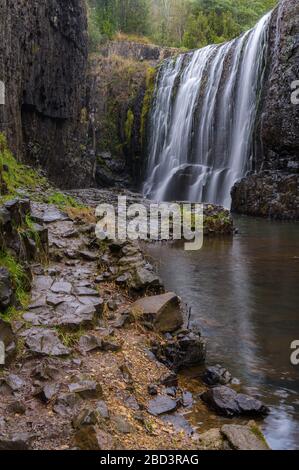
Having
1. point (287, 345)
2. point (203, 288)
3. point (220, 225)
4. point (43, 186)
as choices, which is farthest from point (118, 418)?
point (220, 225)

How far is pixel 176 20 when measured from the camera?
40.3 m

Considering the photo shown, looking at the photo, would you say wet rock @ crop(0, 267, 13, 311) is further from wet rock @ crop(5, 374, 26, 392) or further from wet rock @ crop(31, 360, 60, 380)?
wet rock @ crop(5, 374, 26, 392)

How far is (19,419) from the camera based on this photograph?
352 centimetres

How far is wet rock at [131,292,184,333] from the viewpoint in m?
5.76

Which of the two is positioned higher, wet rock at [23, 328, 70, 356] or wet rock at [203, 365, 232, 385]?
wet rock at [23, 328, 70, 356]

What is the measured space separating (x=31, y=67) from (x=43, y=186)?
21.4 ft

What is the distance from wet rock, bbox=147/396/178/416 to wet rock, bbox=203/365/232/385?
0.64m

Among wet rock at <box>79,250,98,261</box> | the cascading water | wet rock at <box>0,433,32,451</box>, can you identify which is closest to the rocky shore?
wet rock at <box>0,433,32,451</box>

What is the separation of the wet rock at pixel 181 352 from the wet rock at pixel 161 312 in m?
0.32

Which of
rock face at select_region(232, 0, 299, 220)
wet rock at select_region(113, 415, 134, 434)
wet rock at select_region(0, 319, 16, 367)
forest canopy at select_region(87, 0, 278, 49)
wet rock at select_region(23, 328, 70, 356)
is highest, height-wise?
forest canopy at select_region(87, 0, 278, 49)

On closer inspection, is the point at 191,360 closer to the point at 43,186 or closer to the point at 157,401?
the point at 157,401

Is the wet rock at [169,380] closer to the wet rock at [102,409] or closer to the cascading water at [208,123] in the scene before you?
the wet rock at [102,409]

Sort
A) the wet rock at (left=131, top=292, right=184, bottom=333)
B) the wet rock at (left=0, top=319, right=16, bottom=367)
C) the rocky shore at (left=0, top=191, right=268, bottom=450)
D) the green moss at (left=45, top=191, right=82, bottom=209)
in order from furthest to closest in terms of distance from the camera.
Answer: the green moss at (left=45, top=191, right=82, bottom=209)
the wet rock at (left=131, top=292, right=184, bottom=333)
the wet rock at (left=0, top=319, right=16, bottom=367)
the rocky shore at (left=0, top=191, right=268, bottom=450)

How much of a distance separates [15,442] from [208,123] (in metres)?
21.4
